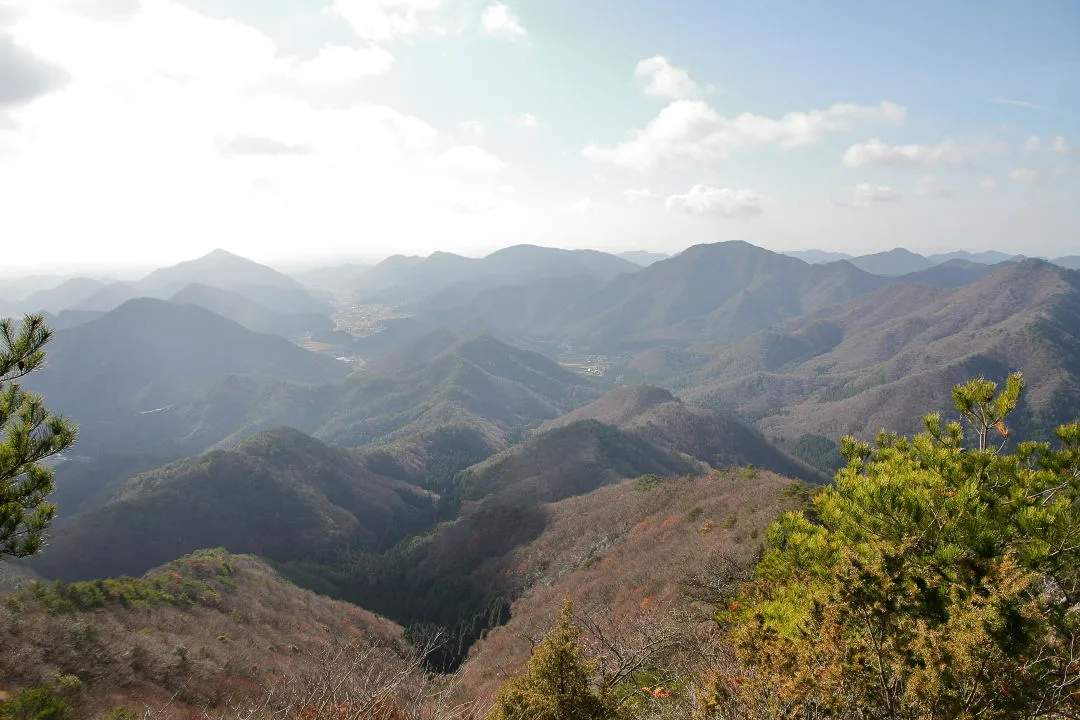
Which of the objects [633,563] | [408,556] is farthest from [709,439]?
[633,563]

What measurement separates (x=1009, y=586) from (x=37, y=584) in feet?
178

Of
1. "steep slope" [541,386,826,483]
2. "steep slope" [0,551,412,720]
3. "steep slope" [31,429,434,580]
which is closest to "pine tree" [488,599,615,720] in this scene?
"steep slope" [0,551,412,720]

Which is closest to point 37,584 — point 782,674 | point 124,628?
point 124,628

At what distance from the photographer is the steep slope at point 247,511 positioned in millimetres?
100062

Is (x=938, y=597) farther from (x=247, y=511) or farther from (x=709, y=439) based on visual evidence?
(x=709, y=439)

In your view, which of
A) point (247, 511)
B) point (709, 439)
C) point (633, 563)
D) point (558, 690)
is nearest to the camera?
point (558, 690)

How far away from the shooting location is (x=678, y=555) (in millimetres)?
43469

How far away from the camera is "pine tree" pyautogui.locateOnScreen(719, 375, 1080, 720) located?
552 cm

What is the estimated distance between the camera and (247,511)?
393 ft

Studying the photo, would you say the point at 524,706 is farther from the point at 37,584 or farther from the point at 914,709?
the point at 37,584

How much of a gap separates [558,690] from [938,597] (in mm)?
5393

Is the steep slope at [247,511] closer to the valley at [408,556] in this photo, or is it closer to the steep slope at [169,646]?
the valley at [408,556]

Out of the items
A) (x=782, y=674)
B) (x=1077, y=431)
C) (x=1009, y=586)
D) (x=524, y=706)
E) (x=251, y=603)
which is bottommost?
(x=251, y=603)

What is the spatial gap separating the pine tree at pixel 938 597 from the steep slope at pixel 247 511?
402ft
